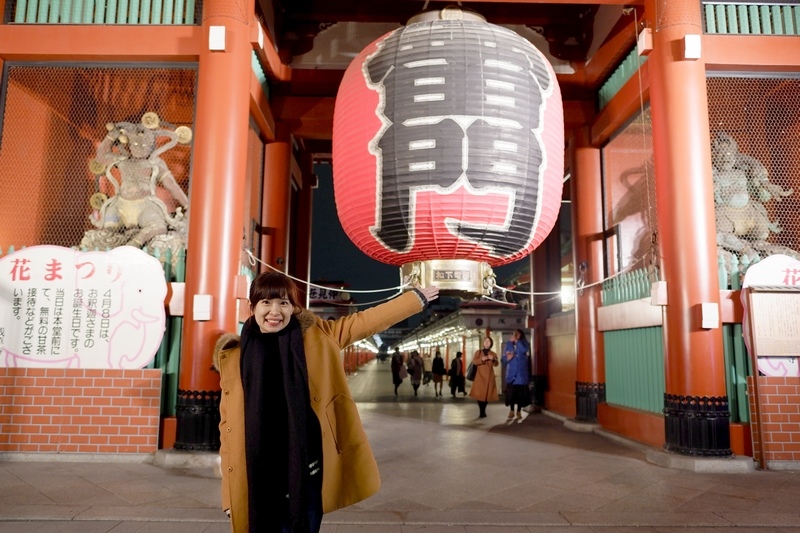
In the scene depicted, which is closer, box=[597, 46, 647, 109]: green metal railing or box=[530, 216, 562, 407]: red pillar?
box=[597, 46, 647, 109]: green metal railing

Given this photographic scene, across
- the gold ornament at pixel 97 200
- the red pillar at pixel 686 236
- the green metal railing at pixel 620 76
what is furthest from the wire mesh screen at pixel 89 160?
the green metal railing at pixel 620 76

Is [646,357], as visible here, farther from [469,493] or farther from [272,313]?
[272,313]

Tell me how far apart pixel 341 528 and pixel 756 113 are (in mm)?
7786

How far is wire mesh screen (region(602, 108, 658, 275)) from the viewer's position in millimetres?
8207

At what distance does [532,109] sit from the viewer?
381 centimetres

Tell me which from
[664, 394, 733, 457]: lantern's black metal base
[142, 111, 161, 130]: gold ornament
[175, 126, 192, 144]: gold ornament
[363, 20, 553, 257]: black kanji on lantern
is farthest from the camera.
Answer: [175, 126, 192, 144]: gold ornament

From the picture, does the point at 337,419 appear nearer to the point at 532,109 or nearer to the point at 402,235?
the point at 402,235

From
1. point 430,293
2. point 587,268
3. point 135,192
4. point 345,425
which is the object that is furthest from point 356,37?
point 345,425

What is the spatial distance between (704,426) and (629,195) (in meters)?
4.15

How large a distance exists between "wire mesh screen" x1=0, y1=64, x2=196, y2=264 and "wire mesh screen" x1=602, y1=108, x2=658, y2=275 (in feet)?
21.1

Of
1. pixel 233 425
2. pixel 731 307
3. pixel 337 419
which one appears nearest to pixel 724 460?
pixel 731 307

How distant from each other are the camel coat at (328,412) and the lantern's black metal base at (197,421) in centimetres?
425

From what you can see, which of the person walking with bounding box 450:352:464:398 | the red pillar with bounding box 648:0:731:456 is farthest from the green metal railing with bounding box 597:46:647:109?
the person walking with bounding box 450:352:464:398

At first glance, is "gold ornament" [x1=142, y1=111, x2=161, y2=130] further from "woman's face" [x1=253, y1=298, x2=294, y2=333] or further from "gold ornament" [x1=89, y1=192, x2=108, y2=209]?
"woman's face" [x1=253, y1=298, x2=294, y2=333]
